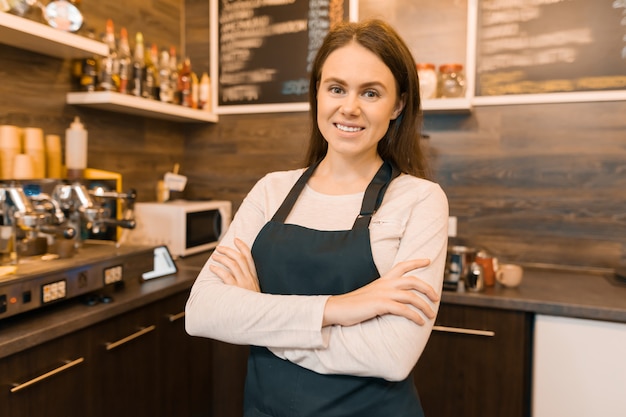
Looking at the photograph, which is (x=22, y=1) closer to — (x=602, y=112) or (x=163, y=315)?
(x=163, y=315)

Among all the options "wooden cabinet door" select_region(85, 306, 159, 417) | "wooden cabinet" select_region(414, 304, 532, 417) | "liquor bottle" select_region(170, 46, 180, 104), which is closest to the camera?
"wooden cabinet door" select_region(85, 306, 159, 417)

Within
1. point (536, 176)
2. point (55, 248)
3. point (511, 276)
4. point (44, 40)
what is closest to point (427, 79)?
point (536, 176)

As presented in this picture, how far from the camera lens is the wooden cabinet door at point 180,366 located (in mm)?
1901

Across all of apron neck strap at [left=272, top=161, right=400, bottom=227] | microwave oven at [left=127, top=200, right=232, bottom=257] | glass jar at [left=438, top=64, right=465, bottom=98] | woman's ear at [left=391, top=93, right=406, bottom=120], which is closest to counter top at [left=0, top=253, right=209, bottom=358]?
microwave oven at [left=127, top=200, right=232, bottom=257]

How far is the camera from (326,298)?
1013 millimetres

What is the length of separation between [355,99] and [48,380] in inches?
44.5

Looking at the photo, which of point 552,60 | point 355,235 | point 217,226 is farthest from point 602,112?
point 217,226

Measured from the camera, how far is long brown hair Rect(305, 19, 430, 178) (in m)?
1.16

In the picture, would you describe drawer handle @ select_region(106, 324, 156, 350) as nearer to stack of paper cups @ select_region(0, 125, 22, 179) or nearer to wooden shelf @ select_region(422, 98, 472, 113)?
stack of paper cups @ select_region(0, 125, 22, 179)

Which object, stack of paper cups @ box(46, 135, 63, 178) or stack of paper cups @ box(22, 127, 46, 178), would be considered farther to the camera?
stack of paper cups @ box(46, 135, 63, 178)

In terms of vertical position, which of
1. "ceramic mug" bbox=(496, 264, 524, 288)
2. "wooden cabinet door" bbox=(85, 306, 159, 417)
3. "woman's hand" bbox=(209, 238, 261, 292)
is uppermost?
"woman's hand" bbox=(209, 238, 261, 292)

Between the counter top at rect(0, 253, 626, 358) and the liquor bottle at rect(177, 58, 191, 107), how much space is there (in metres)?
0.95

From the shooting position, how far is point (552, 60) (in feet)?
7.45

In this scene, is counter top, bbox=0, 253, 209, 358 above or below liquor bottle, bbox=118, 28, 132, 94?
below
